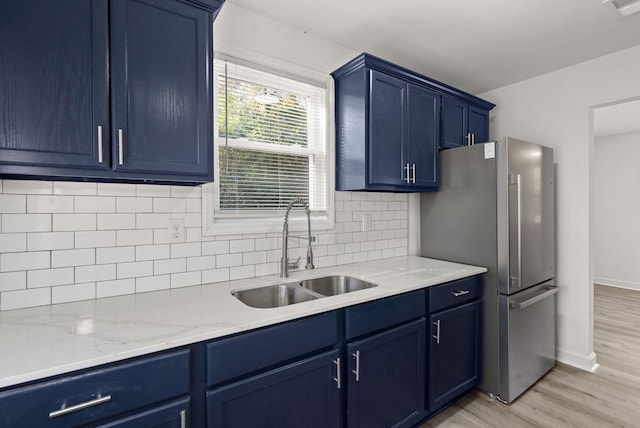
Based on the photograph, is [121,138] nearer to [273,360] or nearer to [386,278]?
[273,360]

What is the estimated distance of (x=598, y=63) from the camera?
8.61 feet

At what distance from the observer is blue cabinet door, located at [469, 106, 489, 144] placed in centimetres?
293

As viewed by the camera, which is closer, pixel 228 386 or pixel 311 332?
pixel 228 386

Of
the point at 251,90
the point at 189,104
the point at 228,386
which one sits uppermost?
the point at 251,90

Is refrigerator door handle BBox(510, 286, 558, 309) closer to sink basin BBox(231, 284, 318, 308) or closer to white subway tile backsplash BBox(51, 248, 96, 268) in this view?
sink basin BBox(231, 284, 318, 308)

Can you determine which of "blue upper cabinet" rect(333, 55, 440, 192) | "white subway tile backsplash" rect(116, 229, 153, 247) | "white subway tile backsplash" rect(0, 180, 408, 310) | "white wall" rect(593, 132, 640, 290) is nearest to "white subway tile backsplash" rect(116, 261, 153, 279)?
"white subway tile backsplash" rect(0, 180, 408, 310)

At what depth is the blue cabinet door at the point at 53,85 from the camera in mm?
1129

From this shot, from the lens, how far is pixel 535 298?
2.35 m

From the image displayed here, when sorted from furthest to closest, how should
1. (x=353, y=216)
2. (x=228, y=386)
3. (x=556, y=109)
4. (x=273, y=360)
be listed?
(x=556, y=109) → (x=353, y=216) → (x=273, y=360) → (x=228, y=386)

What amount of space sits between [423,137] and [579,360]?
2313mm

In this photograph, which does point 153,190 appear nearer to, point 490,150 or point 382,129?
point 382,129

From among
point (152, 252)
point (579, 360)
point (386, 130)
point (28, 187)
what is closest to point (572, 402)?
point (579, 360)

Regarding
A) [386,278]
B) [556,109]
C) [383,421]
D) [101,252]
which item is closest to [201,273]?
[101,252]

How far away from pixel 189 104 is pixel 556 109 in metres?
3.07
